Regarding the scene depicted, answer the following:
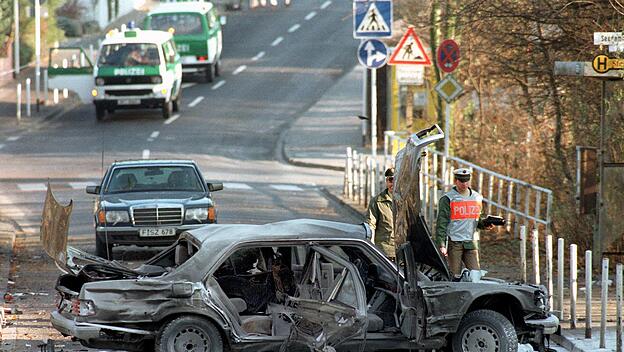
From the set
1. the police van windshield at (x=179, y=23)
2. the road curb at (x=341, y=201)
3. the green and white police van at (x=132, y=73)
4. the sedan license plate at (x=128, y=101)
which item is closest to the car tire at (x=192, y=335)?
the road curb at (x=341, y=201)

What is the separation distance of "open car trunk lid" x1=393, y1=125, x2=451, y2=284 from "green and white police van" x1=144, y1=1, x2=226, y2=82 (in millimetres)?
33119

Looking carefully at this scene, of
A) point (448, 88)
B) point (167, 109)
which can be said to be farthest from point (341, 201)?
point (167, 109)

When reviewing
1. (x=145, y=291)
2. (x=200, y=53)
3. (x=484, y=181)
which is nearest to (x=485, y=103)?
(x=484, y=181)

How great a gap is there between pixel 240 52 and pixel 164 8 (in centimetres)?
608

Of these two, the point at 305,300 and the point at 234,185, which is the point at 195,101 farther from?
the point at 305,300

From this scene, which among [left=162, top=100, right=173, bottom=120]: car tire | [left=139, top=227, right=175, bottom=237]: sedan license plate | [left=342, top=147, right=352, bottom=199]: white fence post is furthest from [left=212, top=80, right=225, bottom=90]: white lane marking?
[left=139, top=227, right=175, bottom=237]: sedan license plate

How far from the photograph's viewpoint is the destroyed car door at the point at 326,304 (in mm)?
11242

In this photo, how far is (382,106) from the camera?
37.1 m

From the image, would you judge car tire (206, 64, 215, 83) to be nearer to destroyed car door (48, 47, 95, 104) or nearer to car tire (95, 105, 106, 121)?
destroyed car door (48, 47, 95, 104)

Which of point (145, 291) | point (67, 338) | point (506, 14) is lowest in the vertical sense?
point (67, 338)

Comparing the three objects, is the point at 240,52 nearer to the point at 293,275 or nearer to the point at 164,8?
the point at 164,8

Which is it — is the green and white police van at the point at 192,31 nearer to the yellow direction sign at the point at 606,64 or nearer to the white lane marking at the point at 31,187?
the white lane marking at the point at 31,187

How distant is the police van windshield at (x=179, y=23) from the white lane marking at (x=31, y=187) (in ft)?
56.4

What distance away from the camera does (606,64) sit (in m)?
16.0
